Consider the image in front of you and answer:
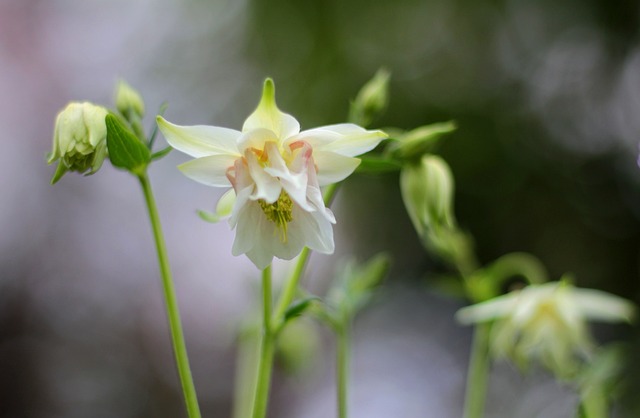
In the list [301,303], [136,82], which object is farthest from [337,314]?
[136,82]

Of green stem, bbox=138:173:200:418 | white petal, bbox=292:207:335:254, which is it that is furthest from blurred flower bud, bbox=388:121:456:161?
green stem, bbox=138:173:200:418

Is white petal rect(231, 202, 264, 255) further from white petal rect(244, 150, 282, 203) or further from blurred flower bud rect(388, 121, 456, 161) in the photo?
blurred flower bud rect(388, 121, 456, 161)

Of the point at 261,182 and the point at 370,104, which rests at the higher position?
the point at 370,104

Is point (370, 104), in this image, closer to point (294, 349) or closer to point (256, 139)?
point (256, 139)

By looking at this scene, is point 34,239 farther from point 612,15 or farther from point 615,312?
point 612,15

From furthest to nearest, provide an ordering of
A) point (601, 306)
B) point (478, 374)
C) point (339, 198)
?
point (339, 198), point (601, 306), point (478, 374)

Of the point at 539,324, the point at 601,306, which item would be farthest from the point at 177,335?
the point at 601,306
